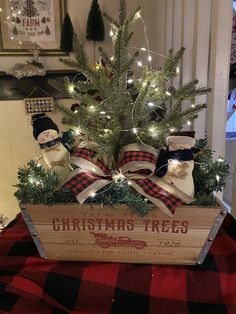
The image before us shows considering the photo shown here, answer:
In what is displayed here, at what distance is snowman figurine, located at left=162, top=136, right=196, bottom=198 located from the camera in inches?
28.2

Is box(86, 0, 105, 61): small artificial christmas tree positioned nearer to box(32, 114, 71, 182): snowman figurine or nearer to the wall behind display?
the wall behind display

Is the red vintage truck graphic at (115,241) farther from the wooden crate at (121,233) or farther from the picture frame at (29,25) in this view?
the picture frame at (29,25)

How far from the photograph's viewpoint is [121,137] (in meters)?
0.79

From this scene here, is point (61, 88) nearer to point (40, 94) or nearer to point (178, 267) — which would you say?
point (178, 267)

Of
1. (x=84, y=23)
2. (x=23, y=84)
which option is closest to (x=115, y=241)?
(x=23, y=84)

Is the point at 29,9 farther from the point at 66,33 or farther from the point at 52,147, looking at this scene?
the point at 52,147

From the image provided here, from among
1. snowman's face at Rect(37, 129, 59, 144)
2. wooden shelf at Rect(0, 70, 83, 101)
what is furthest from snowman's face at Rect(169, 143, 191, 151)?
wooden shelf at Rect(0, 70, 83, 101)

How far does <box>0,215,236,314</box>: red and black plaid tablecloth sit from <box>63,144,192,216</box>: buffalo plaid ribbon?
17cm

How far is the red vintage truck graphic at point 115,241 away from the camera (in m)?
0.73

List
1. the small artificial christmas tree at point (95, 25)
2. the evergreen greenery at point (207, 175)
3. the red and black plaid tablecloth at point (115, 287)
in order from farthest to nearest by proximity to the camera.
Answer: the small artificial christmas tree at point (95, 25)
the evergreen greenery at point (207, 175)
the red and black plaid tablecloth at point (115, 287)

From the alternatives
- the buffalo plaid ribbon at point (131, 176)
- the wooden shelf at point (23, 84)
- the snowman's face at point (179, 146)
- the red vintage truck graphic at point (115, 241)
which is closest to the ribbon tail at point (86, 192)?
the buffalo plaid ribbon at point (131, 176)

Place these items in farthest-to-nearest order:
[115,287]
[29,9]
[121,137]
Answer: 1. [29,9]
2. [121,137]
3. [115,287]

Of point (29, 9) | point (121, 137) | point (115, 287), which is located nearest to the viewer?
point (115, 287)

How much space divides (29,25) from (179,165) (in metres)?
1.58
